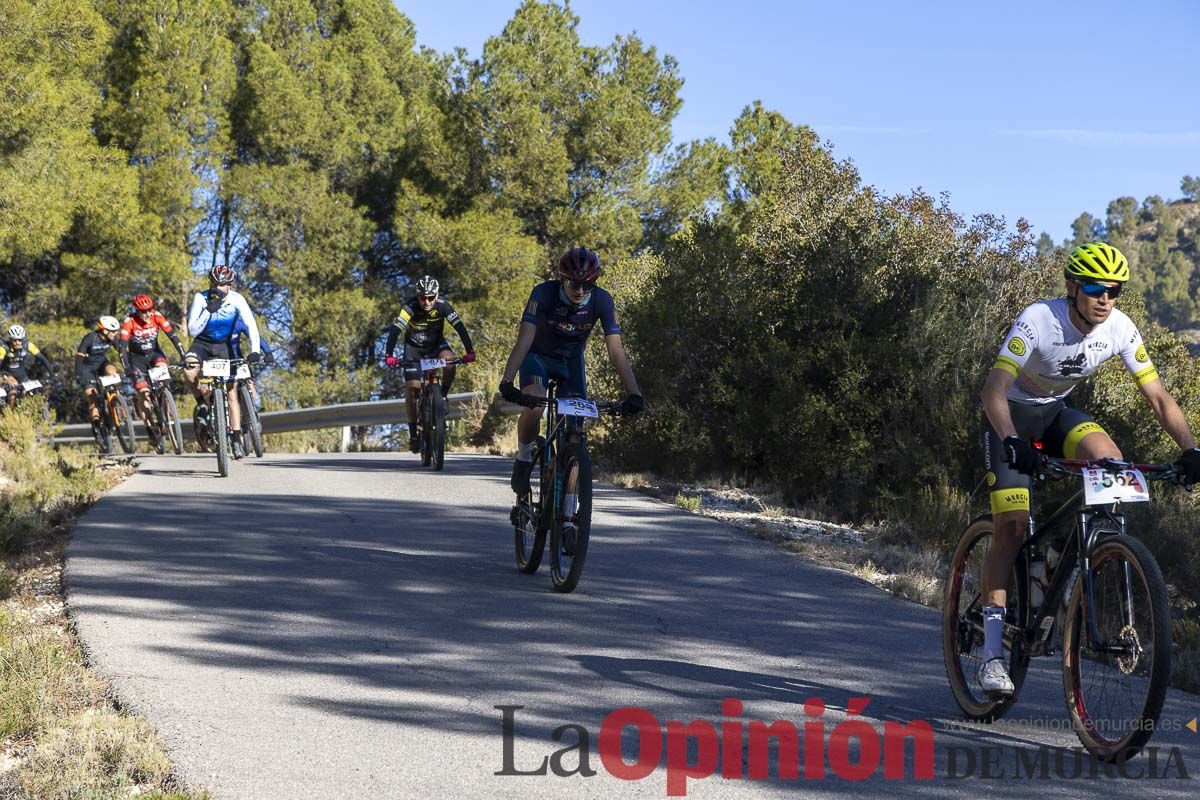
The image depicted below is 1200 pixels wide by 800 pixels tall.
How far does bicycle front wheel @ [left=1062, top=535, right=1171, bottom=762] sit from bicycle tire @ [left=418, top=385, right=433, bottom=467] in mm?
10824

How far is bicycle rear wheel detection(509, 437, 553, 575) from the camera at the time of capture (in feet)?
28.1

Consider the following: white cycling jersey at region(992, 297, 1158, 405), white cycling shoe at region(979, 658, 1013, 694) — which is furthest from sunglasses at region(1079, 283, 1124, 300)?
white cycling shoe at region(979, 658, 1013, 694)

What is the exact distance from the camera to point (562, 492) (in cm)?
820

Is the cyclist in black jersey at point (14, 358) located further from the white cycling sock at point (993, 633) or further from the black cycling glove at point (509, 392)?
the white cycling sock at point (993, 633)

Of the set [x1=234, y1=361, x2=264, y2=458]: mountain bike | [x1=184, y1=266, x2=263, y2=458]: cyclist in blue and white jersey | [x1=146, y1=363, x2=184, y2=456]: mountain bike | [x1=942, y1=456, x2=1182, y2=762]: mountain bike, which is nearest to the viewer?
[x1=942, y1=456, x2=1182, y2=762]: mountain bike

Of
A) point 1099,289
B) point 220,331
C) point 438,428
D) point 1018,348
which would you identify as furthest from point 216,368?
point 1099,289

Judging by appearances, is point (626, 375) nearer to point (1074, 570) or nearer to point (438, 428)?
point (1074, 570)

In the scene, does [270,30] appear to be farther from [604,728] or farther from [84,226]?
[604,728]

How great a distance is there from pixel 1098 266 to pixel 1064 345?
0.39 m

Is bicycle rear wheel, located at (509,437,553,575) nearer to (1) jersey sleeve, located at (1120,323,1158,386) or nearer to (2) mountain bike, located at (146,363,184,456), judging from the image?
(1) jersey sleeve, located at (1120,323,1158,386)

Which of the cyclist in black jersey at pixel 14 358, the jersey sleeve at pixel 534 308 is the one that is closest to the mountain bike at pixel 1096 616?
the jersey sleeve at pixel 534 308

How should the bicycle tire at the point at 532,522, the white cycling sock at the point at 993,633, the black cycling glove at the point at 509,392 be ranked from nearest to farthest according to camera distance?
1. the white cycling sock at the point at 993,633
2. the black cycling glove at the point at 509,392
3. the bicycle tire at the point at 532,522

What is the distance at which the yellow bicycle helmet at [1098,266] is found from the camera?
5469mm

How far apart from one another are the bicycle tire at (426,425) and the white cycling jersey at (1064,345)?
33.9ft
